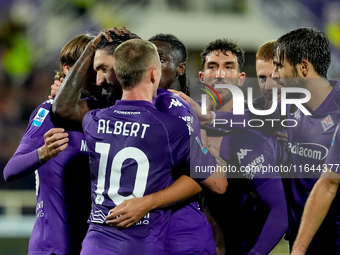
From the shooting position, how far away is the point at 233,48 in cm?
477

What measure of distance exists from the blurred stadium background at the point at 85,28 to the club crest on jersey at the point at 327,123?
268 inches

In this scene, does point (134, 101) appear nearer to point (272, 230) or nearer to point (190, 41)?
point (272, 230)

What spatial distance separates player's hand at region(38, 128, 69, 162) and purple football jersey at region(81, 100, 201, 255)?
250mm

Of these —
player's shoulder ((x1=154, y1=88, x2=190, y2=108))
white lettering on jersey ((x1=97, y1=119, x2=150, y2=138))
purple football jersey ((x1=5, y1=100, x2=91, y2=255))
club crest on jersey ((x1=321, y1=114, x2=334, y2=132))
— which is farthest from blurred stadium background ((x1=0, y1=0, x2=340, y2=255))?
club crest on jersey ((x1=321, y1=114, x2=334, y2=132))

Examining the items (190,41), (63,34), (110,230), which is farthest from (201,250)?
(190,41)

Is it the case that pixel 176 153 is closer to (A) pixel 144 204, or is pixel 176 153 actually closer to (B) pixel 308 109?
(A) pixel 144 204

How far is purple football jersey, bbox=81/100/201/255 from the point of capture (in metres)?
3.46

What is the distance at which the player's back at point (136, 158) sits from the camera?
3465 millimetres

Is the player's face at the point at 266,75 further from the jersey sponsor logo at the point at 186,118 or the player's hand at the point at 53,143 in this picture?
the player's hand at the point at 53,143

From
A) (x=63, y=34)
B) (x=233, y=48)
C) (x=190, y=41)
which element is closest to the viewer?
(x=233, y=48)

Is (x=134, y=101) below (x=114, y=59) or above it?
below

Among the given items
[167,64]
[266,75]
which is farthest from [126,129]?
[266,75]

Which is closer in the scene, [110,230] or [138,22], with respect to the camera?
[110,230]

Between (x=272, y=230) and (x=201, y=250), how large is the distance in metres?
0.65
